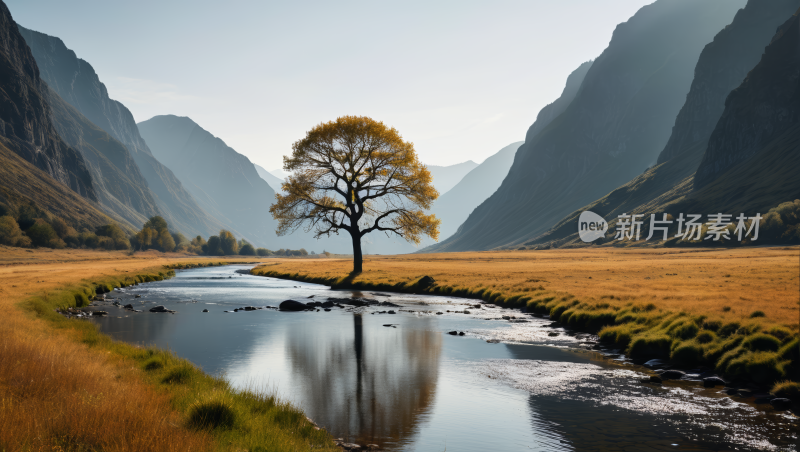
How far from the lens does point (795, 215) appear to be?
5404 inches

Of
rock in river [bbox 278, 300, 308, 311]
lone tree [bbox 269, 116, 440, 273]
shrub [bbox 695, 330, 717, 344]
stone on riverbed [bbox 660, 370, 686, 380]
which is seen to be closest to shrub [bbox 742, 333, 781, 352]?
shrub [bbox 695, 330, 717, 344]

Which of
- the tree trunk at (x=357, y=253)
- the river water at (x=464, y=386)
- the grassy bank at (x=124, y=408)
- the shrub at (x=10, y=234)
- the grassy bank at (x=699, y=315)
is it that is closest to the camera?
the grassy bank at (x=124, y=408)

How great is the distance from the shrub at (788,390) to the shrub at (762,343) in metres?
2.57

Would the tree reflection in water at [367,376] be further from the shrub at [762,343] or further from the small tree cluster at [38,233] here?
the small tree cluster at [38,233]

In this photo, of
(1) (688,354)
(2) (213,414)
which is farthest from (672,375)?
(2) (213,414)

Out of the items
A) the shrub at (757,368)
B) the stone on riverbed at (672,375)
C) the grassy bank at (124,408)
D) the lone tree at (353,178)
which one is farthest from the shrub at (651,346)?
the lone tree at (353,178)

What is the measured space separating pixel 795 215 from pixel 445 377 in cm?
16378

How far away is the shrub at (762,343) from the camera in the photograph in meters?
17.7

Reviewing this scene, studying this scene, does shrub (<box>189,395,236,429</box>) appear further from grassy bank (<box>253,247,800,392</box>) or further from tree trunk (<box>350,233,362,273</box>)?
tree trunk (<box>350,233,362,273</box>)

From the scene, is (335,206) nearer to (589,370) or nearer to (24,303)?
(24,303)

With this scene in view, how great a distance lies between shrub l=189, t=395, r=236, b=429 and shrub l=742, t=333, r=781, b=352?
61.2ft

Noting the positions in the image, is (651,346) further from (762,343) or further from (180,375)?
(180,375)

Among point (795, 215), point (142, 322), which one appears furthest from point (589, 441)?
point (795, 215)

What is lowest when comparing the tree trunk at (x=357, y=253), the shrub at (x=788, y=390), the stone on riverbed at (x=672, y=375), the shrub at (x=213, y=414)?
the stone on riverbed at (x=672, y=375)
